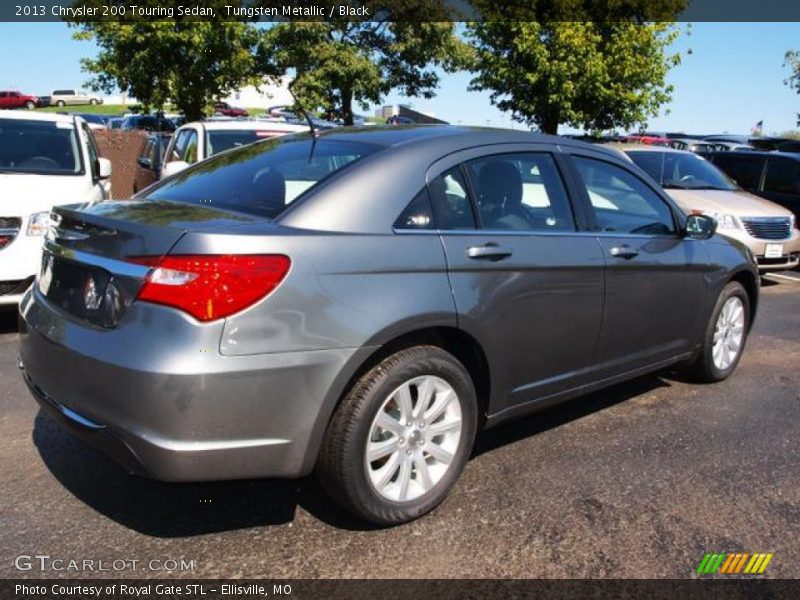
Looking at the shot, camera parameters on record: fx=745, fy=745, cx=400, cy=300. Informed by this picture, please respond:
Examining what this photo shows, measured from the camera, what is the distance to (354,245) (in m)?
2.79

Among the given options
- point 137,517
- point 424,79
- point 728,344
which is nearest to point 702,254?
point 728,344

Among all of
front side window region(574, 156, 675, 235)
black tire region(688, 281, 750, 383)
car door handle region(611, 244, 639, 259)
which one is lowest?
black tire region(688, 281, 750, 383)

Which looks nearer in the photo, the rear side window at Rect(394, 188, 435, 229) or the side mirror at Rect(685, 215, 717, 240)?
the rear side window at Rect(394, 188, 435, 229)

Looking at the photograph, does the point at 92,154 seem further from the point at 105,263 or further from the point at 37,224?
the point at 105,263

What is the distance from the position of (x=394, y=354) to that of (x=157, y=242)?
0.97 m

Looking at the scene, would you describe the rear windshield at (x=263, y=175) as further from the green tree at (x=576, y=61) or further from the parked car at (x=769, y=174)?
the green tree at (x=576, y=61)

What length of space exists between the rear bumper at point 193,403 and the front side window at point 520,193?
1.12 metres

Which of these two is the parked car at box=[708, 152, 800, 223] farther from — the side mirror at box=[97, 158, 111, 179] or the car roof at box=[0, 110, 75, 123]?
the car roof at box=[0, 110, 75, 123]

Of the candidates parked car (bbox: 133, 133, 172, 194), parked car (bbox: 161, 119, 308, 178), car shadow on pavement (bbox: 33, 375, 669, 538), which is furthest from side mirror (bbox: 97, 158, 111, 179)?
car shadow on pavement (bbox: 33, 375, 669, 538)

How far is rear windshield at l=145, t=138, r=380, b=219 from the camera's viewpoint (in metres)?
3.07

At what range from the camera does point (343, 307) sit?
8.82ft

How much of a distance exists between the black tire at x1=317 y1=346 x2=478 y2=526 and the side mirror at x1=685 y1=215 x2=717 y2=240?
2.12 meters

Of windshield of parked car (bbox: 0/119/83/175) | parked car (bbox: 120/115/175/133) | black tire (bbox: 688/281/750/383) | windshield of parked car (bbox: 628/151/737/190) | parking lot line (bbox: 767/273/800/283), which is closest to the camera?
black tire (bbox: 688/281/750/383)

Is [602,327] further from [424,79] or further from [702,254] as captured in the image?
[424,79]
